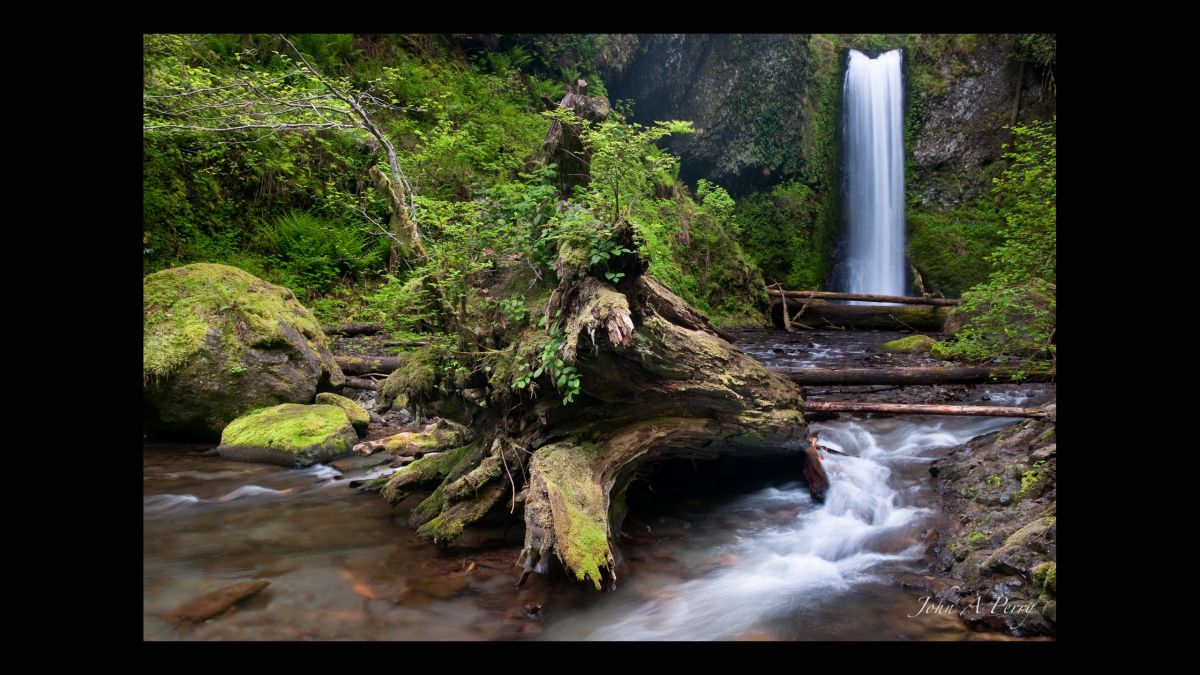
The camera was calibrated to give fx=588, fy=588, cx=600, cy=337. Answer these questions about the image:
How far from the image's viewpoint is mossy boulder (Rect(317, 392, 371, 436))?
7285 mm

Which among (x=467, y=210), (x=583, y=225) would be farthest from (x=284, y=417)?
(x=583, y=225)

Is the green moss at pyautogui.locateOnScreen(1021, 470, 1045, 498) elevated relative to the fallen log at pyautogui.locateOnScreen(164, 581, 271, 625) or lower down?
elevated

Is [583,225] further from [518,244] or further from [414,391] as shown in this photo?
[414,391]

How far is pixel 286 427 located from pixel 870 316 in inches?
565

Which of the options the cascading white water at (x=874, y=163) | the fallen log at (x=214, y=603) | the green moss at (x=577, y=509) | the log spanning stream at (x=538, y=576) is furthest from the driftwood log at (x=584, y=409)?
the cascading white water at (x=874, y=163)

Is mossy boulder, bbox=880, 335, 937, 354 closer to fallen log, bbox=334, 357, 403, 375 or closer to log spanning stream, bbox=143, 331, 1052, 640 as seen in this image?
log spanning stream, bbox=143, 331, 1052, 640

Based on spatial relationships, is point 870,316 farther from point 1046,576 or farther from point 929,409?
point 1046,576

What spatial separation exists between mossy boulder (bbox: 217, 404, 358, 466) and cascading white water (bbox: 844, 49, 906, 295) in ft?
59.8

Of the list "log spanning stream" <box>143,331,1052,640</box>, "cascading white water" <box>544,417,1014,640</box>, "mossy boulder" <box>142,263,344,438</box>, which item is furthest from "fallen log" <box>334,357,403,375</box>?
"cascading white water" <box>544,417,1014,640</box>

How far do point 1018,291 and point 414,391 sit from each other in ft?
16.0

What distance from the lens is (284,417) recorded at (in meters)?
6.81

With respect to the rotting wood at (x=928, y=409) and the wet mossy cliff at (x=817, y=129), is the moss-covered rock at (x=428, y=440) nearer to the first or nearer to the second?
the rotting wood at (x=928, y=409)

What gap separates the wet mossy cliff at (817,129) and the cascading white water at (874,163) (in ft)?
1.29

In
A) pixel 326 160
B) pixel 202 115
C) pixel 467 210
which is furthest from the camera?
pixel 326 160
